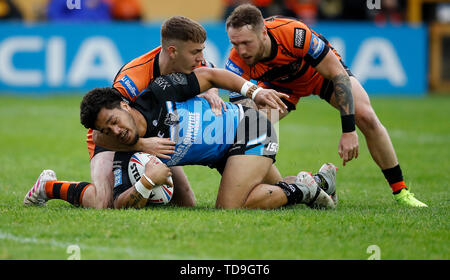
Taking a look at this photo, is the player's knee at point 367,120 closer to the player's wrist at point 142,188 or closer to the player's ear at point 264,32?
the player's ear at point 264,32

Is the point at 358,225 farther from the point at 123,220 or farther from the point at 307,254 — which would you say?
the point at 123,220

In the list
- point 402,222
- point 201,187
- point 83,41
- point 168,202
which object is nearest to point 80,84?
point 83,41

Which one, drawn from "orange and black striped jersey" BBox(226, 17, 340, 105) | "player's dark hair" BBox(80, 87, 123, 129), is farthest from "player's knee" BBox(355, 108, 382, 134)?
"player's dark hair" BBox(80, 87, 123, 129)

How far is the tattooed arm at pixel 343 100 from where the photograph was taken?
6.65 m

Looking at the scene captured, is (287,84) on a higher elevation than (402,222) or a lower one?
higher

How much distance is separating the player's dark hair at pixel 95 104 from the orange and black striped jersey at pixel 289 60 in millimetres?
1616

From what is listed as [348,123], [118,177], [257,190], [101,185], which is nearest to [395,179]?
[348,123]

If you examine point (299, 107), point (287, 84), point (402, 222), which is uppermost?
point (287, 84)

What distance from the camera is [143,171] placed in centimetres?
630

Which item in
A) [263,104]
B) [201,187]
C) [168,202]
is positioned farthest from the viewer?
[201,187]

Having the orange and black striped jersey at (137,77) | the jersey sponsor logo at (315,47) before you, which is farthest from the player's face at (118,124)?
the jersey sponsor logo at (315,47)

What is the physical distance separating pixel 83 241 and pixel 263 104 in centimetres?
207
